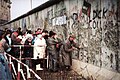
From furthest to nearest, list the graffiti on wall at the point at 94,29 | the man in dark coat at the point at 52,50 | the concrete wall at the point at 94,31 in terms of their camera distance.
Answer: the man in dark coat at the point at 52,50, the graffiti on wall at the point at 94,29, the concrete wall at the point at 94,31

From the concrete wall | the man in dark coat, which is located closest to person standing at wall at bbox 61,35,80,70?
the concrete wall

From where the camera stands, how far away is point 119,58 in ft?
22.0

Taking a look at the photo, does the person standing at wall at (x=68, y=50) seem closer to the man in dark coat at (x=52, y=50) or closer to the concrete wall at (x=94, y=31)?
the concrete wall at (x=94, y=31)

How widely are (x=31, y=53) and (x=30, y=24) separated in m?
12.0

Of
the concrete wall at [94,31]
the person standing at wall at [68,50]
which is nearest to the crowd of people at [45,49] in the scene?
the person standing at wall at [68,50]

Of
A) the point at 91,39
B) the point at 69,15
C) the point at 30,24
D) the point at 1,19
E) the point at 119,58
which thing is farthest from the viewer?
the point at 1,19

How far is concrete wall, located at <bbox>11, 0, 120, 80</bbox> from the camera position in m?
6.96

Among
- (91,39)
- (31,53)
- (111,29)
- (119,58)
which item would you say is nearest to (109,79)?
(119,58)

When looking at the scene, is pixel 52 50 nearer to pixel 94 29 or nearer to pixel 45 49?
pixel 45 49

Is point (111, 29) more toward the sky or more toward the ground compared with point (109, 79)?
more toward the sky

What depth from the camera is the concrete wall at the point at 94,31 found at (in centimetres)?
696

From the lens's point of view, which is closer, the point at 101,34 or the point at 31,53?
the point at 101,34

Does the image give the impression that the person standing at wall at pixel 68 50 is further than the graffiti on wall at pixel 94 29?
Yes

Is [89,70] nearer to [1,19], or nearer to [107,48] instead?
[107,48]
